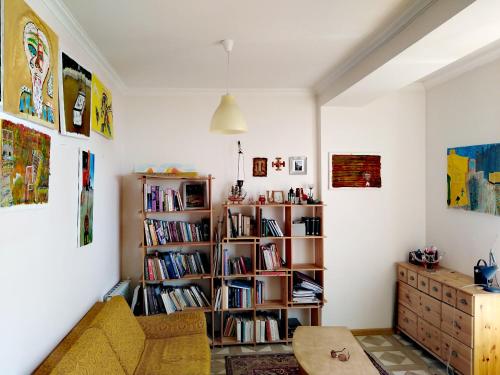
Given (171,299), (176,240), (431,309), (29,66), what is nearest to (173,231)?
(176,240)

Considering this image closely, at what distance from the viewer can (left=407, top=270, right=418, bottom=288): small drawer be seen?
11.8ft

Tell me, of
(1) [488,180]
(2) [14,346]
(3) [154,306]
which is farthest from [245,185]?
(2) [14,346]

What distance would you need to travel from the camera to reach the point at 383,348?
3.64 metres

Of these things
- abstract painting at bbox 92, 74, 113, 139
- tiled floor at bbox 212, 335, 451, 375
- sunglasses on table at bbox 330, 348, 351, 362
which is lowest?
tiled floor at bbox 212, 335, 451, 375

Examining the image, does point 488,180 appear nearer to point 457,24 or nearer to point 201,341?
point 457,24

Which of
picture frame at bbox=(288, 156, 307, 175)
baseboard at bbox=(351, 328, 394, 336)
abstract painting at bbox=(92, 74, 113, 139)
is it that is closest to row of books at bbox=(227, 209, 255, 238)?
picture frame at bbox=(288, 156, 307, 175)

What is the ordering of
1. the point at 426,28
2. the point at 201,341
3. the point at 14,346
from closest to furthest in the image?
the point at 14,346, the point at 426,28, the point at 201,341

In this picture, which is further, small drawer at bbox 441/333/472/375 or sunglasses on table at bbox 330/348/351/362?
small drawer at bbox 441/333/472/375

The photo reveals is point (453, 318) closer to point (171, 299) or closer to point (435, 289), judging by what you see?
point (435, 289)

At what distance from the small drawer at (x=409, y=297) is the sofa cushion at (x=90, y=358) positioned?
2807 mm

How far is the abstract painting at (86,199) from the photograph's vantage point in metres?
2.54

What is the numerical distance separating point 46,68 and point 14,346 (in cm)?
142

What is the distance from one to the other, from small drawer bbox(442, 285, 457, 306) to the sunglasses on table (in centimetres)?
112

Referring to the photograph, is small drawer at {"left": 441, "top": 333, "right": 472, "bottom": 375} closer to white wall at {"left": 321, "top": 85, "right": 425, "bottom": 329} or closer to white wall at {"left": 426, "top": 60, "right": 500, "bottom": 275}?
white wall at {"left": 426, "top": 60, "right": 500, "bottom": 275}
